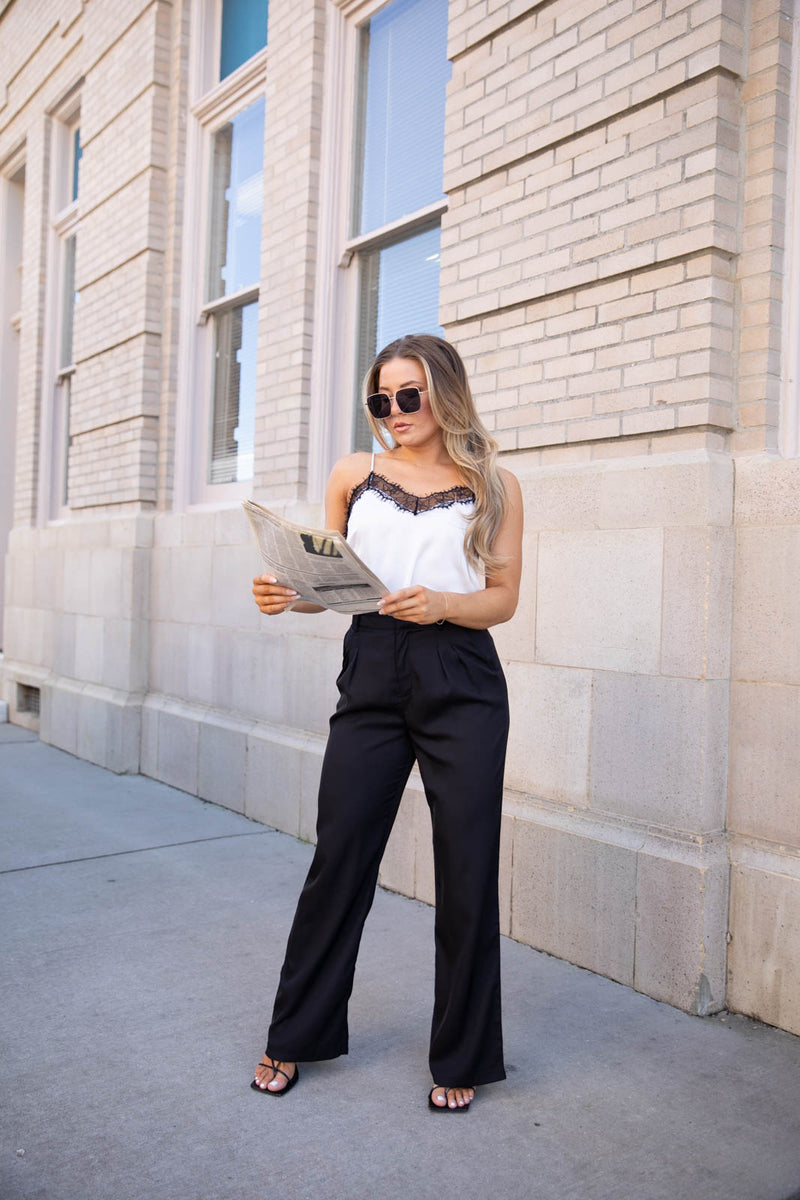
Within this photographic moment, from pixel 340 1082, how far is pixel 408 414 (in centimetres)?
191

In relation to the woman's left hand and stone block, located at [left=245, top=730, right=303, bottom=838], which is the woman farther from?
stone block, located at [left=245, top=730, right=303, bottom=838]

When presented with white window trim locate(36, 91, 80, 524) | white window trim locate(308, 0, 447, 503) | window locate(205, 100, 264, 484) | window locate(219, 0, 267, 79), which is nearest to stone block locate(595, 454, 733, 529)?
white window trim locate(308, 0, 447, 503)

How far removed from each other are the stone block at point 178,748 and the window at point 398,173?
227 centimetres

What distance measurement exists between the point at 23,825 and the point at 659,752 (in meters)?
3.82

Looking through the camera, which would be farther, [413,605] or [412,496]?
[412,496]

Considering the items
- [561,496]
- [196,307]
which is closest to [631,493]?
[561,496]

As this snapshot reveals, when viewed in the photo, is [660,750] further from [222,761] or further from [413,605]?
[222,761]

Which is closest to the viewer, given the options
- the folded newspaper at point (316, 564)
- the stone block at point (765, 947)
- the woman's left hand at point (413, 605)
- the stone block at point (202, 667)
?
the folded newspaper at point (316, 564)

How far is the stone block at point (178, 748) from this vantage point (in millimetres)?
6578

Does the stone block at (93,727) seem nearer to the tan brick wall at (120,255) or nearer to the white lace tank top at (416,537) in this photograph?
the tan brick wall at (120,255)

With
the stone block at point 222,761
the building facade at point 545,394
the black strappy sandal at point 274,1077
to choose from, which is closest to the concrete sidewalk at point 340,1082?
the black strappy sandal at point 274,1077

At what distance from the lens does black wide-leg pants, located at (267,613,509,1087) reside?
2701mm

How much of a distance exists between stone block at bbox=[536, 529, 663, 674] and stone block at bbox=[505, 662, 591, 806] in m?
0.09

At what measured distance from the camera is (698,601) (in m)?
3.43
